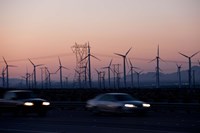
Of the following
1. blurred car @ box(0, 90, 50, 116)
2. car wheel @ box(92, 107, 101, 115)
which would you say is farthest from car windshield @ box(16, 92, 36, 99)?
car wheel @ box(92, 107, 101, 115)

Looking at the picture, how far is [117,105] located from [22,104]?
5.56 meters

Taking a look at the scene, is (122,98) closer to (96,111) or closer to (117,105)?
(117,105)

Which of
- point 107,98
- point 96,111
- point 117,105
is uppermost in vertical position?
point 107,98

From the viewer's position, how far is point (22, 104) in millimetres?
30297

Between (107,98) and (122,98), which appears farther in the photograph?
(107,98)

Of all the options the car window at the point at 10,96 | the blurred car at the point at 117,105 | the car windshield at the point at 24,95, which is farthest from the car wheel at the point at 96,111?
the car window at the point at 10,96

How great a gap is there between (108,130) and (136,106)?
8882 mm

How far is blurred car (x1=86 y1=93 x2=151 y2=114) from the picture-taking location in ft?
92.3

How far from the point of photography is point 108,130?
1933 cm

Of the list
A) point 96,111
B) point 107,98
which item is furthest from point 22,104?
point 107,98

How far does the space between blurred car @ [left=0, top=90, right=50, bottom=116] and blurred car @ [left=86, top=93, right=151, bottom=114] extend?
273 cm

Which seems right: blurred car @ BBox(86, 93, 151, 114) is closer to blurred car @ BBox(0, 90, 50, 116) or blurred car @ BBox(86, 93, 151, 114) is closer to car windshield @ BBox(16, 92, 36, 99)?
blurred car @ BBox(0, 90, 50, 116)

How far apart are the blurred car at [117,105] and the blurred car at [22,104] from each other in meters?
2.73

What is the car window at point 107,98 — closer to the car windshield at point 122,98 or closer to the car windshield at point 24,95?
the car windshield at point 122,98
